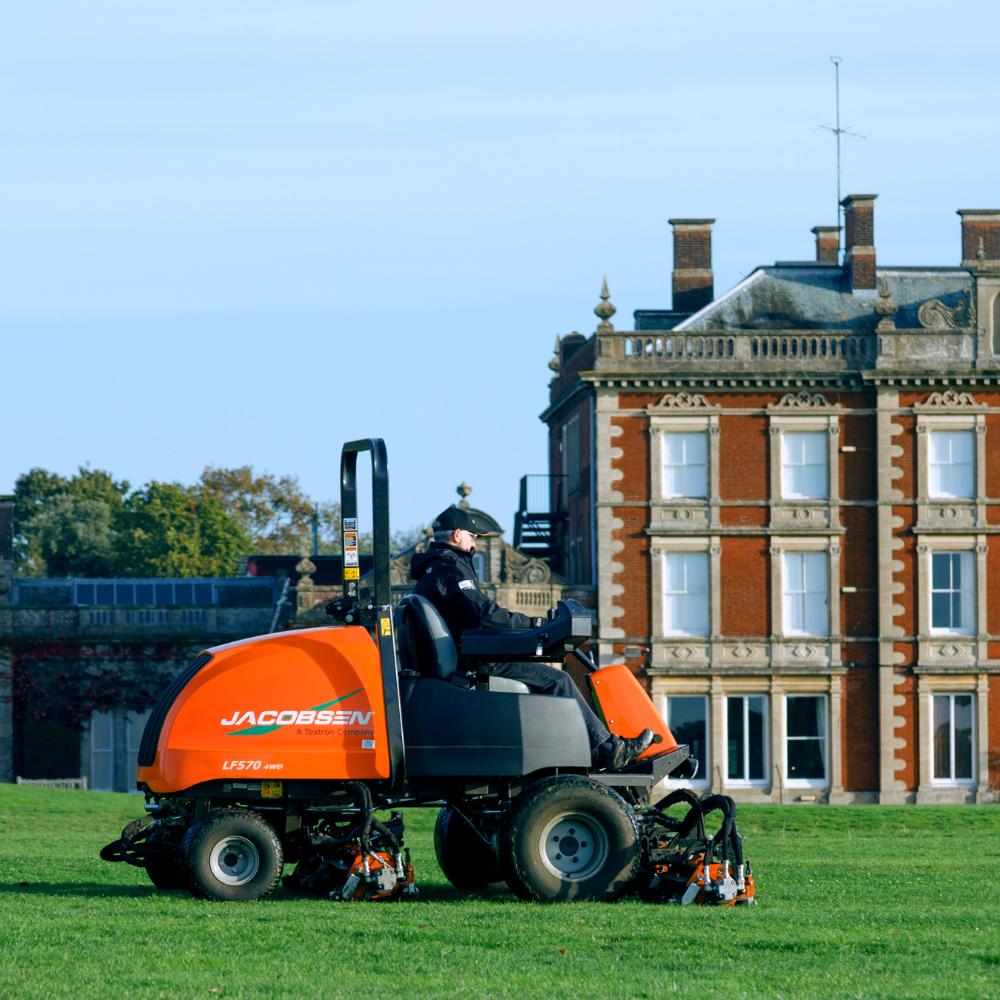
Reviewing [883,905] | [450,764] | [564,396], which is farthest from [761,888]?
[564,396]

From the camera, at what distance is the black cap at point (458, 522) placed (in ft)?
52.9

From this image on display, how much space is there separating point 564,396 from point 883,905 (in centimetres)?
3941

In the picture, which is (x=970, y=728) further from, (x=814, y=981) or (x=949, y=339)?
(x=814, y=981)

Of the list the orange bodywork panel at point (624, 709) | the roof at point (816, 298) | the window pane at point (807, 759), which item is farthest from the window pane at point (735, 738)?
the orange bodywork panel at point (624, 709)

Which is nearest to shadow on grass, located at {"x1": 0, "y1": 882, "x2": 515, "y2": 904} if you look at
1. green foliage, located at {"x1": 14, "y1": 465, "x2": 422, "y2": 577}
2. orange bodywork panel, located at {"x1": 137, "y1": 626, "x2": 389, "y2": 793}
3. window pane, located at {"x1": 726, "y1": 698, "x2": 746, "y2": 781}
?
orange bodywork panel, located at {"x1": 137, "y1": 626, "x2": 389, "y2": 793}

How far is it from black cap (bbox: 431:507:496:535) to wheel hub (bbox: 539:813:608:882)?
2221 millimetres

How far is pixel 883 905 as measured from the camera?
50.8ft

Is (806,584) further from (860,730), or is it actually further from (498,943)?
(498,943)

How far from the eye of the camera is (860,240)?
51.8 meters

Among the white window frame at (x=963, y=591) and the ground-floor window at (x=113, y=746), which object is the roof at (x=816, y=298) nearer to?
the white window frame at (x=963, y=591)

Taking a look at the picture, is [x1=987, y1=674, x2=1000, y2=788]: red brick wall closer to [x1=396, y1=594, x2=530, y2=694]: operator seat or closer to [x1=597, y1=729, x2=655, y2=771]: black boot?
[x1=597, y1=729, x2=655, y2=771]: black boot

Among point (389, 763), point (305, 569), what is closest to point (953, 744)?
point (305, 569)

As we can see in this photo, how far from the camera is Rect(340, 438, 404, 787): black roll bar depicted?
15227mm

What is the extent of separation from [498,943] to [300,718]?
3.13 m
